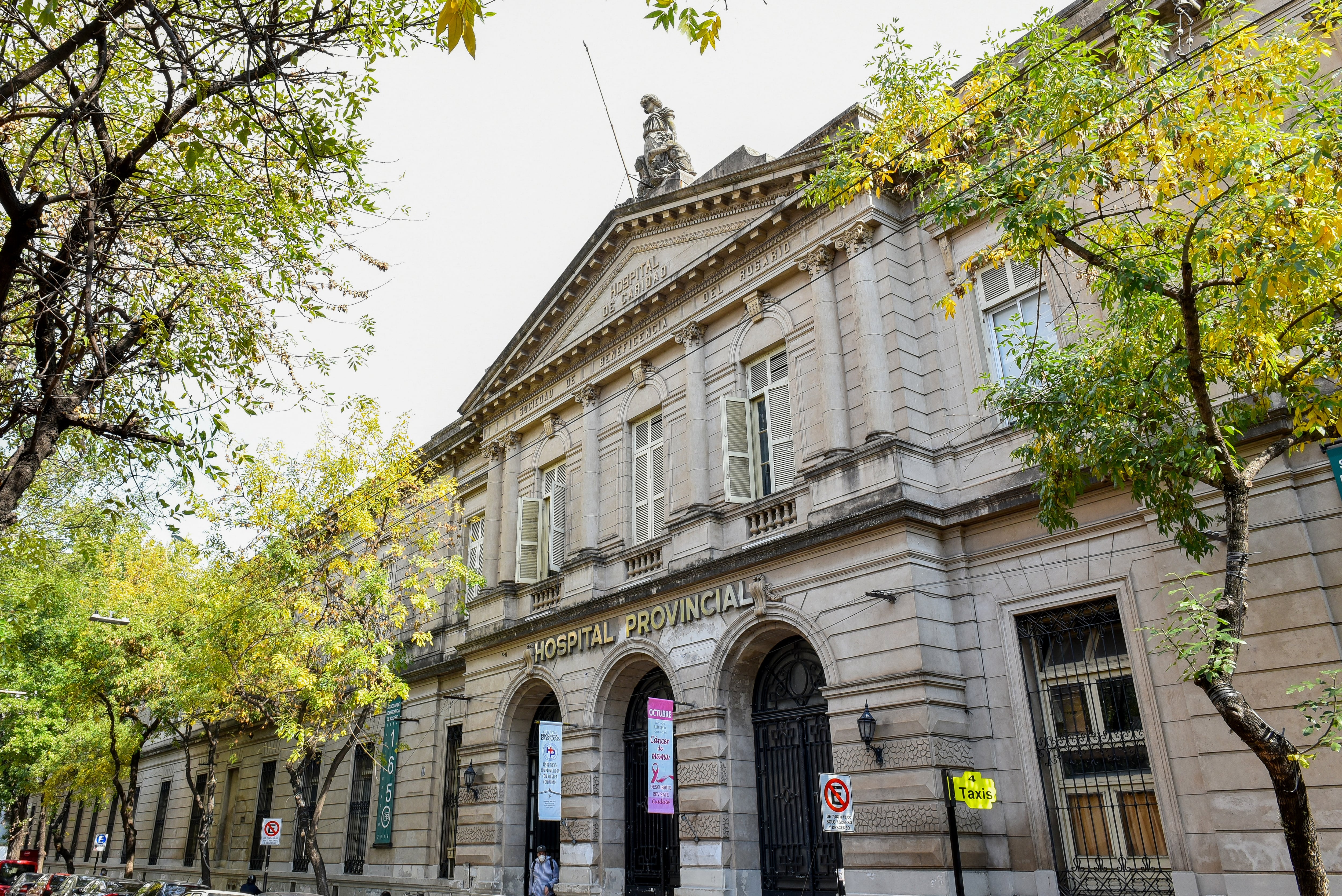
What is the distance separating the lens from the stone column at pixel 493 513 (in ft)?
78.6

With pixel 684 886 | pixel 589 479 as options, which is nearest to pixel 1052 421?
pixel 684 886

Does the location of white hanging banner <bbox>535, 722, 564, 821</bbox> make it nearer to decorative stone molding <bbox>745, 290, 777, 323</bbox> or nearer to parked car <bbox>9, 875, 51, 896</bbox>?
decorative stone molding <bbox>745, 290, 777, 323</bbox>

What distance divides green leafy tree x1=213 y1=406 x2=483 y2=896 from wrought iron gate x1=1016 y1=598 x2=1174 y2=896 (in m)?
12.7

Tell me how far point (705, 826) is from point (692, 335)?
9137mm

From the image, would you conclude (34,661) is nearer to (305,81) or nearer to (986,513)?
(305,81)

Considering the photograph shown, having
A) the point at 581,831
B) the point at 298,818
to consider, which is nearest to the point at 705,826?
the point at 581,831

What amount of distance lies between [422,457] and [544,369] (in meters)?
5.45

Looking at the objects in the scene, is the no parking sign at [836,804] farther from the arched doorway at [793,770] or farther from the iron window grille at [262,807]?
the iron window grille at [262,807]

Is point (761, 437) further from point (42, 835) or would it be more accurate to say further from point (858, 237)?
point (42, 835)

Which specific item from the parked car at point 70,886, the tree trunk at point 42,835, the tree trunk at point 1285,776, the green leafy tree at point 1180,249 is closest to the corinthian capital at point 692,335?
the green leafy tree at point 1180,249

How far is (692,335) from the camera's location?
19.1m

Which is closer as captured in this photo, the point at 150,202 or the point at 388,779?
the point at 150,202

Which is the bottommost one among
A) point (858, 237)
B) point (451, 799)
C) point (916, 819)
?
point (916, 819)

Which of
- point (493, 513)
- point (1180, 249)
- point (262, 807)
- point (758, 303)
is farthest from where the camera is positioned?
point (262, 807)
